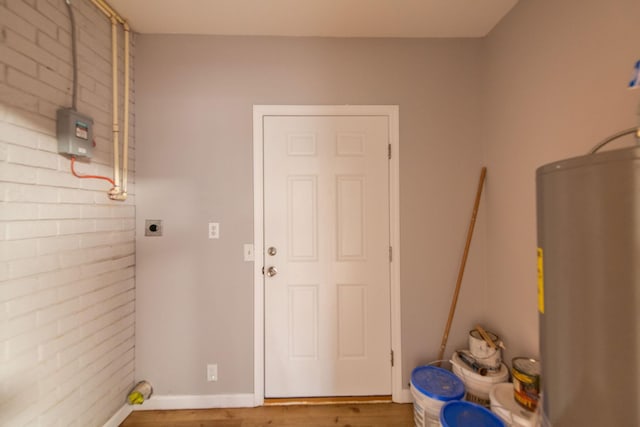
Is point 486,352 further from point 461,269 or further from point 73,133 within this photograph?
point 73,133

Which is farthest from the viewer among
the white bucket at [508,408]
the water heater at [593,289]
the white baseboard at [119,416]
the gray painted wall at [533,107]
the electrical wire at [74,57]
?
the white baseboard at [119,416]

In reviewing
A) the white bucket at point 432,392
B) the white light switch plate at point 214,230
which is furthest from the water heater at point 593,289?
the white light switch plate at point 214,230

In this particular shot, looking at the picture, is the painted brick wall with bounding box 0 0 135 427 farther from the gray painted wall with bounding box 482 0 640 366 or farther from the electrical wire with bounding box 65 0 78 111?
the gray painted wall with bounding box 482 0 640 366

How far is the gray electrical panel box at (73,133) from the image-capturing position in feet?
4.22

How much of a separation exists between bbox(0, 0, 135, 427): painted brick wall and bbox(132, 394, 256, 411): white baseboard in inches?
9.8

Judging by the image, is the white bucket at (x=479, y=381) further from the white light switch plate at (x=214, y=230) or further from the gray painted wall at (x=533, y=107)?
the white light switch plate at (x=214, y=230)

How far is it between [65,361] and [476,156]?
2713mm

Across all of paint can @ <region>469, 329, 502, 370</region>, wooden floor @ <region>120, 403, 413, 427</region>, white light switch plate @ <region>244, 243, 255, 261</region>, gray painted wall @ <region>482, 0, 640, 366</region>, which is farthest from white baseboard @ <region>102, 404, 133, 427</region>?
gray painted wall @ <region>482, 0, 640, 366</region>

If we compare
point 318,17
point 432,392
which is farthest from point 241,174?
A: point 432,392

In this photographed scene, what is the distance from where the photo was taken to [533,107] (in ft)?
4.79

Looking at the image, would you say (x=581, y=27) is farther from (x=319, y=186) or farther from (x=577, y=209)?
(x=319, y=186)

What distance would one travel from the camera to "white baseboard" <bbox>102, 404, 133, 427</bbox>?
5.23 feet

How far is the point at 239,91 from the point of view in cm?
182

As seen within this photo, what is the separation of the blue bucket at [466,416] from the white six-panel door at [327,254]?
58 centimetres
